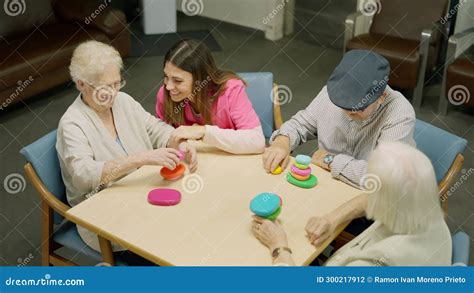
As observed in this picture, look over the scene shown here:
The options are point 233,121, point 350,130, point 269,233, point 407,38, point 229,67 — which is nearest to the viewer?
point 269,233

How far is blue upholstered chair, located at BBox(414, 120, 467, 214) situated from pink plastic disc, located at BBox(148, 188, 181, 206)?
116cm

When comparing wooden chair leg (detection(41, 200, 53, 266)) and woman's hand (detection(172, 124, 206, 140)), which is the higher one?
woman's hand (detection(172, 124, 206, 140))

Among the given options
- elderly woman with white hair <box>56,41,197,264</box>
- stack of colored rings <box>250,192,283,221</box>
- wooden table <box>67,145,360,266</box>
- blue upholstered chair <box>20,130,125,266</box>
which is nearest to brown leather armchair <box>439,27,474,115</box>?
wooden table <box>67,145,360,266</box>

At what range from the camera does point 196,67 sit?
2928 mm

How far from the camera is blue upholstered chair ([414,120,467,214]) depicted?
106 inches

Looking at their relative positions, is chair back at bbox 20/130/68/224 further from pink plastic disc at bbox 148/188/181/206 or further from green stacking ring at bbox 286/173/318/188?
green stacking ring at bbox 286/173/318/188

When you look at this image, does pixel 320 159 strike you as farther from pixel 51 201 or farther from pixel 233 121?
pixel 51 201

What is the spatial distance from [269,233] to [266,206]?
0.42 ft

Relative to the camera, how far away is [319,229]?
2.28m

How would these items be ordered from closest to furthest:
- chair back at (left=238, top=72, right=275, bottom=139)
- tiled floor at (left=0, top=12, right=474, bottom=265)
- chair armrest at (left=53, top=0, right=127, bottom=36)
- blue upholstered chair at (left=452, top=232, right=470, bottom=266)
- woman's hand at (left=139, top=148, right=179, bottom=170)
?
1. blue upholstered chair at (left=452, top=232, right=470, bottom=266)
2. woman's hand at (left=139, top=148, right=179, bottom=170)
3. chair back at (left=238, top=72, right=275, bottom=139)
4. tiled floor at (left=0, top=12, right=474, bottom=265)
5. chair armrest at (left=53, top=0, right=127, bottom=36)

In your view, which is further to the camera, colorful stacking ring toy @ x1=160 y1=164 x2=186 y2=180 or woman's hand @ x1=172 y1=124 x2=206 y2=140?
woman's hand @ x1=172 y1=124 x2=206 y2=140

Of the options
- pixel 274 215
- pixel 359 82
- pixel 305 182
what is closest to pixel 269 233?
pixel 274 215

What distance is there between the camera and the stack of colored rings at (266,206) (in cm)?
234

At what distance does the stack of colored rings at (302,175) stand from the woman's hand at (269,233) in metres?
0.32
